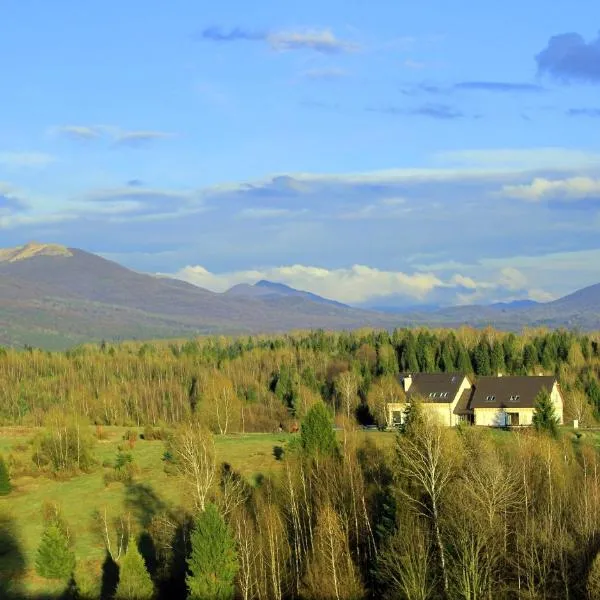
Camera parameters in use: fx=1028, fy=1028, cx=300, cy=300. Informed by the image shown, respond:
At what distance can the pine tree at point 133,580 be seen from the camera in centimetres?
5591

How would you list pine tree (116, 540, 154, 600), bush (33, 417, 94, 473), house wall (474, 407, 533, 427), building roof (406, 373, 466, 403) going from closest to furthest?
pine tree (116, 540, 154, 600) < bush (33, 417, 94, 473) < house wall (474, 407, 533, 427) < building roof (406, 373, 466, 403)

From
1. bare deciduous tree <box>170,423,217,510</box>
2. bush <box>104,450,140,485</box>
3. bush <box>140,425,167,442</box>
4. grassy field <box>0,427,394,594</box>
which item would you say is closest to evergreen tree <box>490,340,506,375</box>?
grassy field <box>0,427,394,594</box>

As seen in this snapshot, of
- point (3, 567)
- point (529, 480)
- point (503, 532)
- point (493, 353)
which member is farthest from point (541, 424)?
point (493, 353)

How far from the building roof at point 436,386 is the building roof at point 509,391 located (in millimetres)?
2892

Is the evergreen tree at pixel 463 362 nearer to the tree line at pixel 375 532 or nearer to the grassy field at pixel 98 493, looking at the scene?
the grassy field at pixel 98 493

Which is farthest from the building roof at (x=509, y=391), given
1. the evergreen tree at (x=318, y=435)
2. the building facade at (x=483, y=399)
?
the evergreen tree at (x=318, y=435)

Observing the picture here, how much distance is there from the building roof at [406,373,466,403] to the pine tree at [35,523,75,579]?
2266 inches

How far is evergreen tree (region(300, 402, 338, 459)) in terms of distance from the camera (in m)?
75.5

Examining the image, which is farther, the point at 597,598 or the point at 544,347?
the point at 544,347

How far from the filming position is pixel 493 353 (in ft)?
497

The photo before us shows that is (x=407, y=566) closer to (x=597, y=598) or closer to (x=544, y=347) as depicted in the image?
(x=597, y=598)

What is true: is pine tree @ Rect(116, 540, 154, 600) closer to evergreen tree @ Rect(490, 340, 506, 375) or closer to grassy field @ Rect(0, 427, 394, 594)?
grassy field @ Rect(0, 427, 394, 594)

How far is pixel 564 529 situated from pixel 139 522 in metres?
34.9

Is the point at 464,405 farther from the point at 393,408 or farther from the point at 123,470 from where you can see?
the point at 123,470
